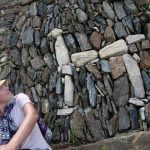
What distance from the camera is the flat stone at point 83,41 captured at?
544 centimetres

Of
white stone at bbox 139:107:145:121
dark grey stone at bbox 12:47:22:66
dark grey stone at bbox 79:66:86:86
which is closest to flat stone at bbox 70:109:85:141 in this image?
dark grey stone at bbox 79:66:86:86

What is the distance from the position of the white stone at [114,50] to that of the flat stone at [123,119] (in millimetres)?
741

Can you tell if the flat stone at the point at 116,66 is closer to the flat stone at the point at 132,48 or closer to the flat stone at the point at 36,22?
the flat stone at the point at 132,48

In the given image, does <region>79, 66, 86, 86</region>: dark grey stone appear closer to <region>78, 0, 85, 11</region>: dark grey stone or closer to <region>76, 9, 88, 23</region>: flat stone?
<region>76, 9, 88, 23</region>: flat stone

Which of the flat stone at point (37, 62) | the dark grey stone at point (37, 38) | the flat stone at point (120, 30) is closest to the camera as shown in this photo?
the flat stone at point (120, 30)

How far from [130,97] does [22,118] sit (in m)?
1.98

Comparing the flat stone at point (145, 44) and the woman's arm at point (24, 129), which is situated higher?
the flat stone at point (145, 44)

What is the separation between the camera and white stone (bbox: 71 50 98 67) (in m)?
5.34

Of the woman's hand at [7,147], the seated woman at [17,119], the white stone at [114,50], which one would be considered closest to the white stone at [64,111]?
the white stone at [114,50]

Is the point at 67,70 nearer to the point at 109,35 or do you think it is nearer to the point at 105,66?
the point at 105,66

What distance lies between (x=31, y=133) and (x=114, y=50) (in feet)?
7.29

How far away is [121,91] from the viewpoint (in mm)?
5082

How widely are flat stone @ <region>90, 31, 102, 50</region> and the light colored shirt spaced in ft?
7.14

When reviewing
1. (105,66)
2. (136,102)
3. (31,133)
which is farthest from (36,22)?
(31,133)
